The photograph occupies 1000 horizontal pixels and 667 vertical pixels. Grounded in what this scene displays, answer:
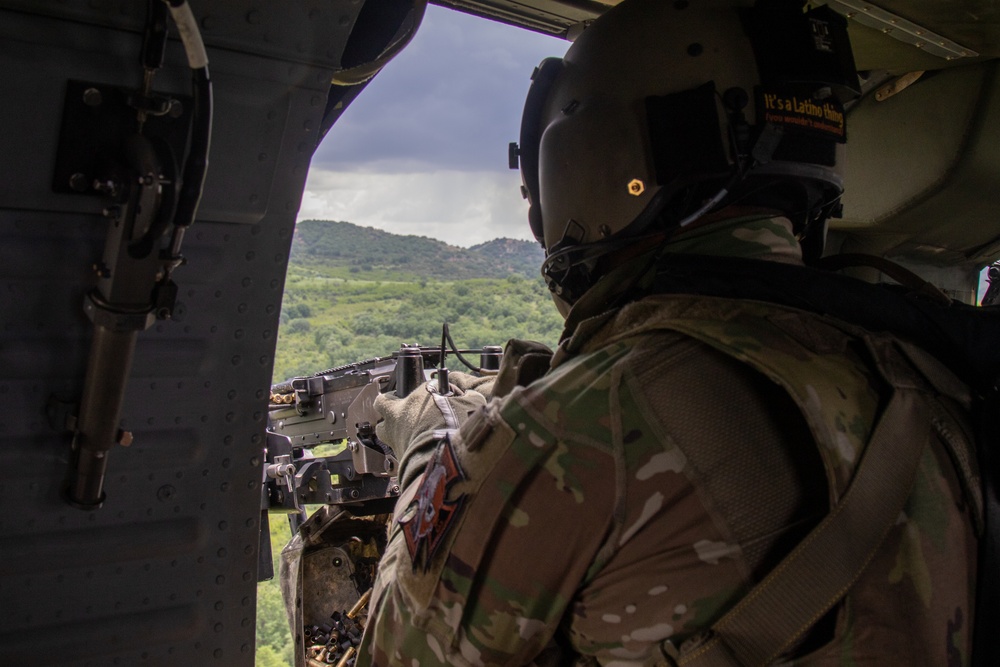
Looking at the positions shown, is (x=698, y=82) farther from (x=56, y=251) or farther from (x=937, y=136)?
(x=937, y=136)

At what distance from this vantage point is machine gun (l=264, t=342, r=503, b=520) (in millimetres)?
Result: 3256

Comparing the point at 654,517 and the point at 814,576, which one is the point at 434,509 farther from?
the point at 814,576

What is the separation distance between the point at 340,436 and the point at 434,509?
306 cm

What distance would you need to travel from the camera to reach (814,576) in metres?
1.23

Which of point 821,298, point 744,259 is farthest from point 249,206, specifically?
point 821,298

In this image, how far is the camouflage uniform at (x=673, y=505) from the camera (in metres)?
1.27

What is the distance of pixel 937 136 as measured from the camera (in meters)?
3.20

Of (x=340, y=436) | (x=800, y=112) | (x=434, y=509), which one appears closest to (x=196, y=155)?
(x=434, y=509)

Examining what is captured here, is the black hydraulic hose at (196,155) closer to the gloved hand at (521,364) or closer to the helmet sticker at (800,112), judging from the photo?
the gloved hand at (521,364)

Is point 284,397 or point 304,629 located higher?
point 284,397

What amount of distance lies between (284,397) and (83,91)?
3178 mm

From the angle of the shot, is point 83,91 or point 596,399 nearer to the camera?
point 596,399

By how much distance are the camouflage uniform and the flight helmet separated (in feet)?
1.12

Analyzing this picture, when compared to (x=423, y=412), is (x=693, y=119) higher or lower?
higher
